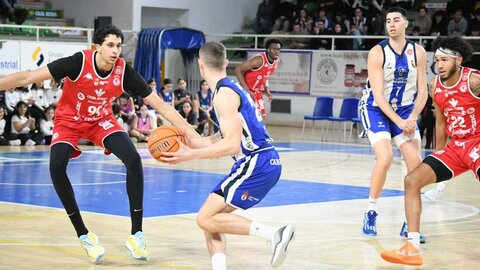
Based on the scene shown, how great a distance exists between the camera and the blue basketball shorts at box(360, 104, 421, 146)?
855 cm

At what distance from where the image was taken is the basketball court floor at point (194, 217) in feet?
23.7

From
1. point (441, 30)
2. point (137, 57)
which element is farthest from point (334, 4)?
point (137, 57)

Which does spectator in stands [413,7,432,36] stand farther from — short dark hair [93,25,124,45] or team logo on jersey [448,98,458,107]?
short dark hair [93,25,124,45]

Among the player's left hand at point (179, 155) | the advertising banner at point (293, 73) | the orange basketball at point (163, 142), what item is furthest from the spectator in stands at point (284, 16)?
the player's left hand at point (179, 155)

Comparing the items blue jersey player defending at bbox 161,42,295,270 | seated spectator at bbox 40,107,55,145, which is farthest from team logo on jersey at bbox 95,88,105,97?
seated spectator at bbox 40,107,55,145

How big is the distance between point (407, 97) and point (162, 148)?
3355 mm

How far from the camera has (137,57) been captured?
24328mm

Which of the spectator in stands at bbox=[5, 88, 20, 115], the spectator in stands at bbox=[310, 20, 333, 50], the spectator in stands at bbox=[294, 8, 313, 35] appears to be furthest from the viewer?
the spectator in stands at bbox=[294, 8, 313, 35]

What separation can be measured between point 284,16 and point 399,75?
65.9 ft

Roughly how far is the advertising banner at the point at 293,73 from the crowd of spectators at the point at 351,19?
71cm

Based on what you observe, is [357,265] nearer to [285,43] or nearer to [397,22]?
[397,22]

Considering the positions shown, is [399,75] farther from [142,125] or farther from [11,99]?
[142,125]

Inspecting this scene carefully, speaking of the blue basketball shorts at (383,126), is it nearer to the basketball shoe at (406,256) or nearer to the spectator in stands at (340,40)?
the basketball shoe at (406,256)

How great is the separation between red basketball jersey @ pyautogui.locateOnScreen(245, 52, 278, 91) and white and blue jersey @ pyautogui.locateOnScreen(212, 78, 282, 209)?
341 inches
